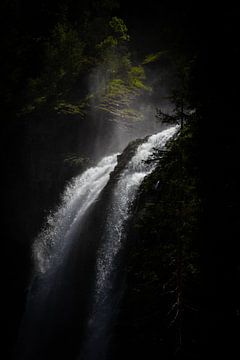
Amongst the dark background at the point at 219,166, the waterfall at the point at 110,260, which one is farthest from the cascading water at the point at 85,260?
the dark background at the point at 219,166

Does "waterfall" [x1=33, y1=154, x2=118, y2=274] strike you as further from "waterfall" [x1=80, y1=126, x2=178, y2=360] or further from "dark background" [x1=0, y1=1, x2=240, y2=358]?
"dark background" [x1=0, y1=1, x2=240, y2=358]

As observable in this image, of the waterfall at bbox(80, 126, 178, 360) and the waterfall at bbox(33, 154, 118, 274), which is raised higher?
the waterfall at bbox(80, 126, 178, 360)

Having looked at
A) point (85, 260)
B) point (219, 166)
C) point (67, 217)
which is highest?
point (219, 166)

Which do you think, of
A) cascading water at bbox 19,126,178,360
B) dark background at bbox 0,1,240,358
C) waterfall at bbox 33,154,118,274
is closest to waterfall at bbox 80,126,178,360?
cascading water at bbox 19,126,178,360

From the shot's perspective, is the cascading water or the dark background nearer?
the dark background

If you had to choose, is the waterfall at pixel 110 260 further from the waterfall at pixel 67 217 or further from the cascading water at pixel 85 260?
the waterfall at pixel 67 217

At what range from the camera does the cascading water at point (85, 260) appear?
10.9 m

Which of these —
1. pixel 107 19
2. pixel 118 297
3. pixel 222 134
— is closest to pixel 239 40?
pixel 222 134

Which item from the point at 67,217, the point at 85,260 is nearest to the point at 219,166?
the point at 85,260

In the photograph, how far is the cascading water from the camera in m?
10.9

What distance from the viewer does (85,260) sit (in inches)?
515

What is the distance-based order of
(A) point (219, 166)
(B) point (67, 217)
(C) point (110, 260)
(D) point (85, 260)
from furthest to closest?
(B) point (67, 217) < (D) point (85, 260) < (C) point (110, 260) < (A) point (219, 166)

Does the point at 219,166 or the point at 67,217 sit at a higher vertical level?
the point at 219,166

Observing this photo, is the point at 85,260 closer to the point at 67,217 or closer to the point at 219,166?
the point at 67,217
